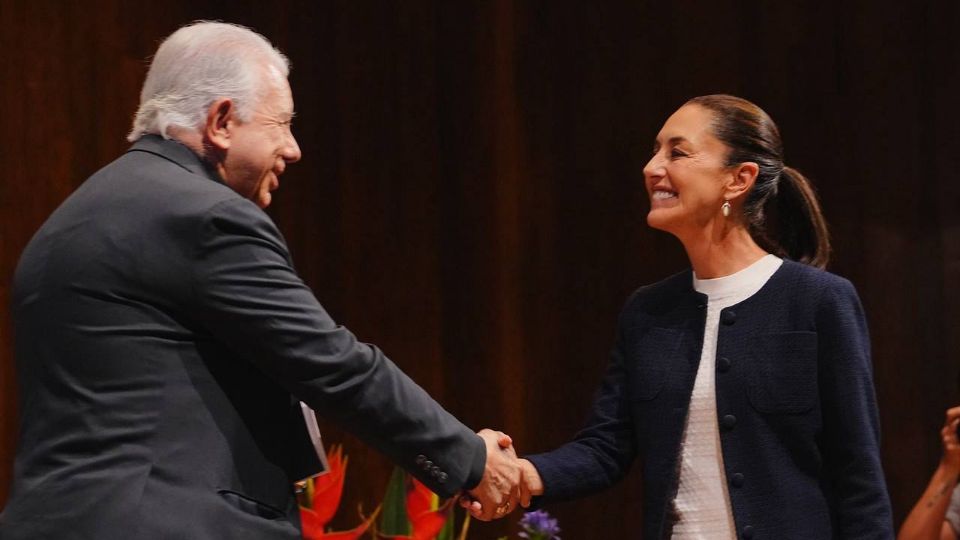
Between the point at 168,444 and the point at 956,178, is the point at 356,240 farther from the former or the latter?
the point at 168,444

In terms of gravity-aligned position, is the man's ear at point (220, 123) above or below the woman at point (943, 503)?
above

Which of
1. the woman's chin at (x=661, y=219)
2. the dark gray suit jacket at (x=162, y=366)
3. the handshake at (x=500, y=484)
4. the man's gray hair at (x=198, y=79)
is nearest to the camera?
the dark gray suit jacket at (x=162, y=366)

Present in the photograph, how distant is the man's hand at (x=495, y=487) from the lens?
2248 mm

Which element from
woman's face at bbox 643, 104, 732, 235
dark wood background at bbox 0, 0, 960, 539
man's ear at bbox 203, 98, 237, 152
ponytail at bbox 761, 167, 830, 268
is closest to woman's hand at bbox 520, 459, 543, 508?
woman's face at bbox 643, 104, 732, 235

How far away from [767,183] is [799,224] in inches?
4.1

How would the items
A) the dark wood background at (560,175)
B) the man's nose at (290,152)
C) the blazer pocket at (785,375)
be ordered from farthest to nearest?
the dark wood background at (560,175) < the blazer pocket at (785,375) < the man's nose at (290,152)

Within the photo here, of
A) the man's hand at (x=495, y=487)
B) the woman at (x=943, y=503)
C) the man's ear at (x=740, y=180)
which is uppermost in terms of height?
the man's ear at (x=740, y=180)

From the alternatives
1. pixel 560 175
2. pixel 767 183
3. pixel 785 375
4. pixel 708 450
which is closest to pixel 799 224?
pixel 767 183

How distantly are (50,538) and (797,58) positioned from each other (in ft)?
8.59

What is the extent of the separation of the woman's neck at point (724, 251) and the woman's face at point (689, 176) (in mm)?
27

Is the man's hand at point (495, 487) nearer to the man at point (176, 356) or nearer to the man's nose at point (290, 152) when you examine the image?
the man at point (176, 356)

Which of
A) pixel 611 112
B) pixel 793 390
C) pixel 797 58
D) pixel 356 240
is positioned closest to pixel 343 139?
pixel 356 240

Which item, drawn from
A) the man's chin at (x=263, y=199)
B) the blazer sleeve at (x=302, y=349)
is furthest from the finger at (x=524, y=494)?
the man's chin at (x=263, y=199)

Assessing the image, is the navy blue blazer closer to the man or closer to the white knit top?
the white knit top
